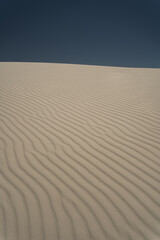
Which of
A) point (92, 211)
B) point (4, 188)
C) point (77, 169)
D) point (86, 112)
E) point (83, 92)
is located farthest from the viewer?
point (83, 92)

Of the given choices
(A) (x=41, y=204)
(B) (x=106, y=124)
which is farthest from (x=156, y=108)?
(A) (x=41, y=204)

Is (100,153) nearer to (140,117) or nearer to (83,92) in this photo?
(140,117)

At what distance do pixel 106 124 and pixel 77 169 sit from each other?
1.56 metres

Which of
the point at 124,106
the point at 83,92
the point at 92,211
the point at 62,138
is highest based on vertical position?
the point at 83,92

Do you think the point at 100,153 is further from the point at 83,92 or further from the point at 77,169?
the point at 83,92

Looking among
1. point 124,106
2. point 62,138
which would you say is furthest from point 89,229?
point 124,106

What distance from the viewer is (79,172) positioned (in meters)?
2.54

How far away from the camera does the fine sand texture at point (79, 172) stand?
1.89 meters

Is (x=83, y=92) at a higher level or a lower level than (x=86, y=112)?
higher

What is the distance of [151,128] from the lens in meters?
3.63

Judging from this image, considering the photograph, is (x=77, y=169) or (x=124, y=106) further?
(x=124, y=106)

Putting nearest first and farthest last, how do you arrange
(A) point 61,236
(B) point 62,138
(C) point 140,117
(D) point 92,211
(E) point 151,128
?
(A) point 61,236, (D) point 92,211, (B) point 62,138, (E) point 151,128, (C) point 140,117

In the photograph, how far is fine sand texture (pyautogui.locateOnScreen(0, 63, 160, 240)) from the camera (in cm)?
189

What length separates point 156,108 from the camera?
463 cm
